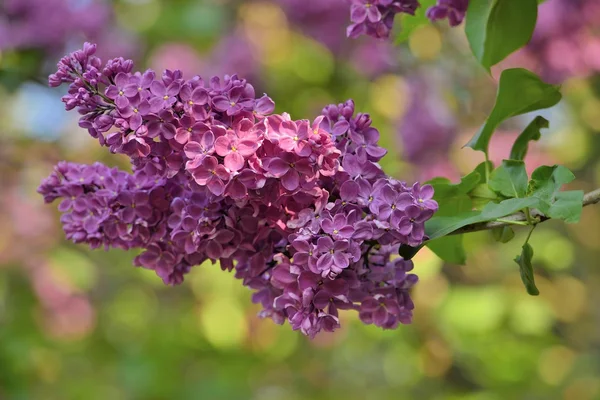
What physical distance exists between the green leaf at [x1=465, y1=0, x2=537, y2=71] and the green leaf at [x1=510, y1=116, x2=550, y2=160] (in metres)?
0.07

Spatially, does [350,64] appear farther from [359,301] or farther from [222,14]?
[359,301]

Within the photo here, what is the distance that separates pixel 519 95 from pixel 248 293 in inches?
73.1

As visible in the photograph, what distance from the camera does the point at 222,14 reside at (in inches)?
101

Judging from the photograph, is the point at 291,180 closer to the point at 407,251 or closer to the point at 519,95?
the point at 407,251

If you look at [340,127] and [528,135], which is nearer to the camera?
[340,127]

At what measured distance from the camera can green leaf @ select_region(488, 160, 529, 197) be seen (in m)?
0.62

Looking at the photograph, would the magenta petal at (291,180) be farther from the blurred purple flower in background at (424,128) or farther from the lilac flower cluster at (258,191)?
the blurred purple flower in background at (424,128)

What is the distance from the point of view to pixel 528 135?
722 millimetres

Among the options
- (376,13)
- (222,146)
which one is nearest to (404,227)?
(222,146)

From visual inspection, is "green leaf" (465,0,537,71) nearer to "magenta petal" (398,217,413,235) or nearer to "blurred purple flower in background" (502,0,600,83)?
"magenta petal" (398,217,413,235)

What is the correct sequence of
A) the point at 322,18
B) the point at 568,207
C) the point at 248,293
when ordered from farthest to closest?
the point at 248,293, the point at 322,18, the point at 568,207

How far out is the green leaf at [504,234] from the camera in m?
0.64

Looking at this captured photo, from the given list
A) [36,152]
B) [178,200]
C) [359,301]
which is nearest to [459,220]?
[359,301]

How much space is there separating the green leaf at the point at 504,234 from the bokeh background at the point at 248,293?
119cm
